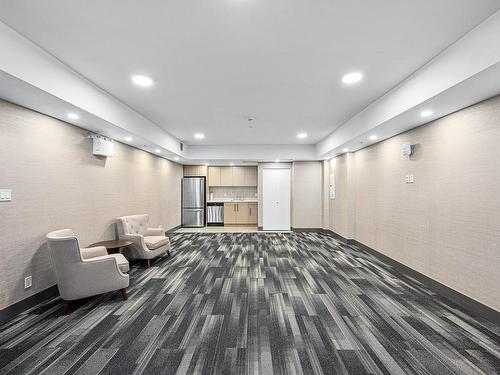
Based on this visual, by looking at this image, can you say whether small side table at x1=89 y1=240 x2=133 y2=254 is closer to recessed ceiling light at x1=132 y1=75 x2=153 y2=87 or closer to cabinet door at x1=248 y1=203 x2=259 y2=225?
recessed ceiling light at x1=132 y1=75 x2=153 y2=87

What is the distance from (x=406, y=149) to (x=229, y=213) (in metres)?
6.53

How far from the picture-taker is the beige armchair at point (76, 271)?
2.76 metres

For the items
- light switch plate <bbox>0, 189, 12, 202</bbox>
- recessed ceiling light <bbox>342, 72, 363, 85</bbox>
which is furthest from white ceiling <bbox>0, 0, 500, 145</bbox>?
light switch plate <bbox>0, 189, 12, 202</bbox>

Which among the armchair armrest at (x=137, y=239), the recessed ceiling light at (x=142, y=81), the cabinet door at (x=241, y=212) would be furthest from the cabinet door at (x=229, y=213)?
the recessed ceiling light at (x=142, y=81)

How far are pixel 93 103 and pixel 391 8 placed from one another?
3.41 meters

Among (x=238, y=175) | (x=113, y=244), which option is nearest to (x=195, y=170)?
(x=238, y=175)

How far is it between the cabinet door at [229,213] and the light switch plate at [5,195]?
689 centimetres

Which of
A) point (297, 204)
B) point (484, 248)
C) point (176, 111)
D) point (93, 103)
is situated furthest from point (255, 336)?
point (297, 204)

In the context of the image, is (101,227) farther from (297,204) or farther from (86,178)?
(297,204)

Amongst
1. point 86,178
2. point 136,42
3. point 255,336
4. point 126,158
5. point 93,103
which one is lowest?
point 255,336

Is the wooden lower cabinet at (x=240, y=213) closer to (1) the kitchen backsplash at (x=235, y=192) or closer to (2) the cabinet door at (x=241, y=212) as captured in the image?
(2) the cabinet door at (x=241, y=212)

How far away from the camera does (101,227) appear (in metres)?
4.36

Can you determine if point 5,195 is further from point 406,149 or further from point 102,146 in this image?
point 406,149

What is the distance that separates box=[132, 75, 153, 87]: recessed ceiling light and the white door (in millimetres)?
5611
